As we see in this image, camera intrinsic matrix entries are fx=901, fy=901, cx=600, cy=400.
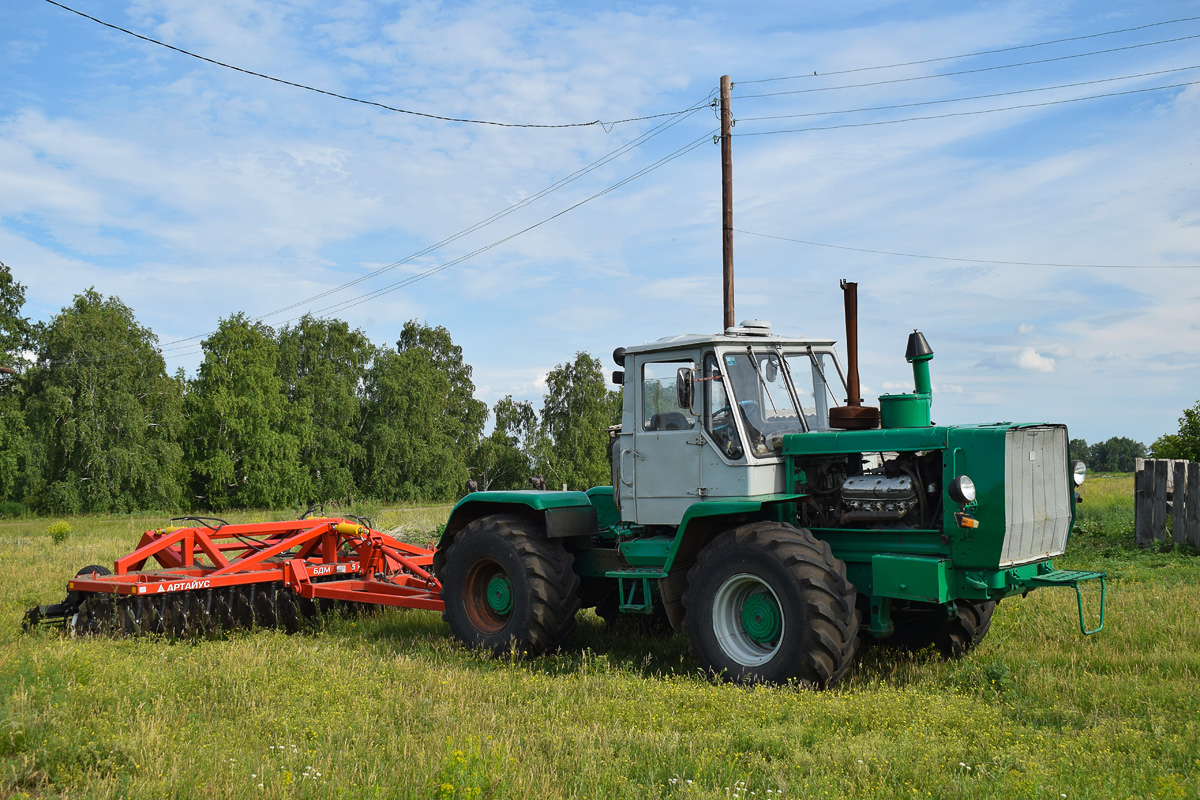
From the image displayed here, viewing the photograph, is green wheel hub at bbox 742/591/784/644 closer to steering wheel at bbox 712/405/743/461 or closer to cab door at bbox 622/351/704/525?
cab door at bbox 622/351/704/525

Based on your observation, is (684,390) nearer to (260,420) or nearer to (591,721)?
(591,721)

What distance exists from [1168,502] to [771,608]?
1137 cm

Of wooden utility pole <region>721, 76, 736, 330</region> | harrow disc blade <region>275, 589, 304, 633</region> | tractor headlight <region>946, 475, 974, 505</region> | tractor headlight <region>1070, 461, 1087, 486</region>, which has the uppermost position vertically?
wooden utility pole <region>721, 76, 736, 330</region>

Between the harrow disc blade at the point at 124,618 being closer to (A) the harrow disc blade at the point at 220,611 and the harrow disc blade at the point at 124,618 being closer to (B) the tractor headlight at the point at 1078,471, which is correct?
(A) the harrow disc blade at the point at 220,611

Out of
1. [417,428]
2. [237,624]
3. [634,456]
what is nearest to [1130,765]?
[634,456]

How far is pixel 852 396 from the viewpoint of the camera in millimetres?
7910

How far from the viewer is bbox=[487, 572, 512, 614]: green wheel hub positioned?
815cm

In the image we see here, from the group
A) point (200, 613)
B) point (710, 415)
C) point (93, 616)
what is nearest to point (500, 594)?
point (710, 415)

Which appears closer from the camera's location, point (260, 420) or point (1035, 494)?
point (1035, 494)

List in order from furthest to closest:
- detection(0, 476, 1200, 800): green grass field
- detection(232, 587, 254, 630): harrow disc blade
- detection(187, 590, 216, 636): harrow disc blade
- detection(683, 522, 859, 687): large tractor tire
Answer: detection(232, 587, 254, 630): harrow disc blade < detection(187, 590, 216, 636): harrow disc blade < detection(683, 522, 859, 687): large tractor tire < detection(0, 476, 1200, 800): green grass field

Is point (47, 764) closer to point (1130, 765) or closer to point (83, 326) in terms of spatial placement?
point (1130, 765)

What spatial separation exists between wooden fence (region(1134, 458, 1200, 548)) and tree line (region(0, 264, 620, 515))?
33382 mm

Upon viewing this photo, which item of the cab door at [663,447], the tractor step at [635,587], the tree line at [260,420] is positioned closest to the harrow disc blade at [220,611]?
the tractor step at [635,587]

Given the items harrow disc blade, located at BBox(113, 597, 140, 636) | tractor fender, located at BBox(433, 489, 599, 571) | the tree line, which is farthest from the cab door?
the tree line
